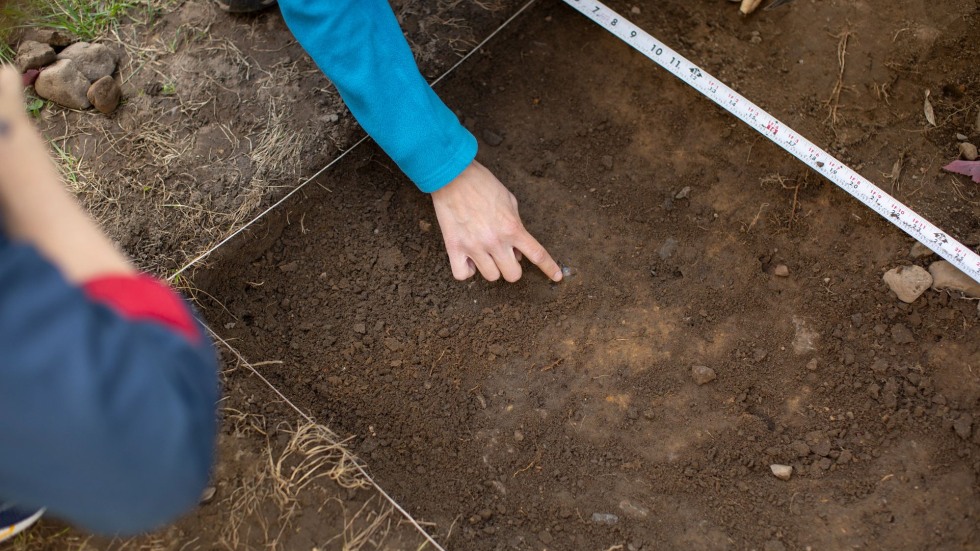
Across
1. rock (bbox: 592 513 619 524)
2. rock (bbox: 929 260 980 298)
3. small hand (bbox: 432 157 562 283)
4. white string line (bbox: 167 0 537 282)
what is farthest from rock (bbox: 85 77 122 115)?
rock (bbox: 929 260 980 298)

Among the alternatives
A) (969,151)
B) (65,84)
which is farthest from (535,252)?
(65,84)

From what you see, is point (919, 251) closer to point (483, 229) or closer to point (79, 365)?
point (483, 229)

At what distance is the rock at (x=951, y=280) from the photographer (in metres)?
2.14

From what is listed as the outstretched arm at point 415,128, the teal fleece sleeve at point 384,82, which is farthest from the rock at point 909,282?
the teal fleece sleeve at point 384,82

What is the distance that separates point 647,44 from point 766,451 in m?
1.42

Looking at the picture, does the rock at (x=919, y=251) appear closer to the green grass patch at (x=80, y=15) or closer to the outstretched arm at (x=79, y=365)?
the outstretched arm at (x=79, y=365)

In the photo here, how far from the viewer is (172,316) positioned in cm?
123

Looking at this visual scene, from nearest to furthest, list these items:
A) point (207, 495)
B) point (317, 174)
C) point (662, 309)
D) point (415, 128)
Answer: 1. point (207, 495)
2. point (415, 128)
3. point (662, 309)
4. point (317, 174)

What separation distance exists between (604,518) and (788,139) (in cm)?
133

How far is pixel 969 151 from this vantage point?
2322mm

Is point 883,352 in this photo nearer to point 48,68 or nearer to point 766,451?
point 766,451

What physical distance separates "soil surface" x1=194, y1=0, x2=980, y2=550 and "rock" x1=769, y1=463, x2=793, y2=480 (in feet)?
0.06

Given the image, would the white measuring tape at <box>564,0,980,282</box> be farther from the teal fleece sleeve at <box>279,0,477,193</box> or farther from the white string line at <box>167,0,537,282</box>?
the teal fleece sleeve at <box>279,0,477,193</box>

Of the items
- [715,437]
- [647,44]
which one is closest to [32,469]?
[715,437]
